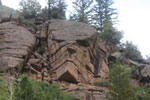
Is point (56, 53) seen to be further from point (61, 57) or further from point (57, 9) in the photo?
point (57, 9)

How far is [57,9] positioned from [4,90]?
18061 mm

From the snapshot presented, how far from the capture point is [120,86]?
63.7 feet

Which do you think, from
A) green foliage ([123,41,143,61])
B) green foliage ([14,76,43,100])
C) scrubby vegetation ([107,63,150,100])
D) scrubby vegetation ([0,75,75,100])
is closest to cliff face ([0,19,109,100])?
scrubby vegetation ([107,63,150,100])

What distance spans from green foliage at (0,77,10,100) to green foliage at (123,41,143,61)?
1690 cm

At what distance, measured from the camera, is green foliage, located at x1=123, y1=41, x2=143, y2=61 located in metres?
32.0

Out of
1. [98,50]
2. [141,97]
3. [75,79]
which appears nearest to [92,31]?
[98,50]

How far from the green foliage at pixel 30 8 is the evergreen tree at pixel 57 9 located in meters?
1.42

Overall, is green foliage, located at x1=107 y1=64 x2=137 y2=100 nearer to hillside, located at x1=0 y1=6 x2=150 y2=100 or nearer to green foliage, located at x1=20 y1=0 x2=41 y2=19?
hillside, located at x1=0 y1=6 x2=150 y2=100

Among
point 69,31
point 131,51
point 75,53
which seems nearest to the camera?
point 75,53

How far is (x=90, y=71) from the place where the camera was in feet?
81.6

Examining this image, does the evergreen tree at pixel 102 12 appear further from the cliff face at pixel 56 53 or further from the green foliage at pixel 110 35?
the cliff face at pixel 56 53

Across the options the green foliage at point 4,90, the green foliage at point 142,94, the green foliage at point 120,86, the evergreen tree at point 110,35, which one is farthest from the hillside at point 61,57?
the evergreen tree at point 110,35

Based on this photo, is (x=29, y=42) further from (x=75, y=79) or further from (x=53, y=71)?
(x=75, y=79)

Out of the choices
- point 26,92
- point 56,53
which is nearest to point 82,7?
point 56,53
